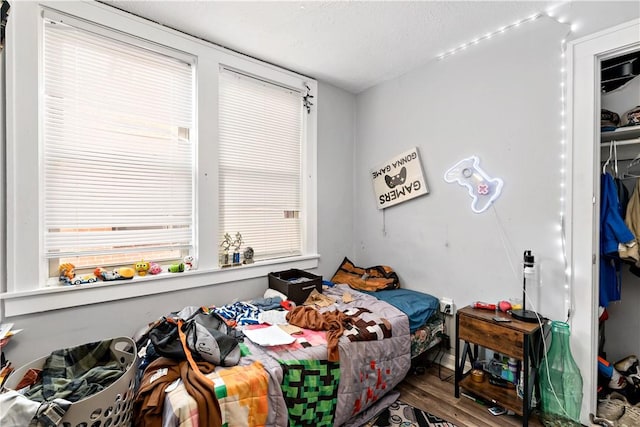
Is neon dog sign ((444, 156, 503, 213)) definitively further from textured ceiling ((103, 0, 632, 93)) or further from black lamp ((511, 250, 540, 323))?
textured ceiling ((103, 0, 632, 93))

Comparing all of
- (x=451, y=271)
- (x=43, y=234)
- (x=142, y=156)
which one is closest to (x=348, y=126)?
(x=451, y=271)

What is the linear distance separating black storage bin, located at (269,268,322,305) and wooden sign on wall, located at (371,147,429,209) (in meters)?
1.08

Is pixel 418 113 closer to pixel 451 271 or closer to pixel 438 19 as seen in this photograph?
pixel 438 19

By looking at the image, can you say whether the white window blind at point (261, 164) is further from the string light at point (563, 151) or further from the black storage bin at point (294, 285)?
the string light at point (563, 151)

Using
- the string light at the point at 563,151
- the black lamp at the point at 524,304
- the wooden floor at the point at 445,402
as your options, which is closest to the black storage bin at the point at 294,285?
the wooden floor at the point at 445,402

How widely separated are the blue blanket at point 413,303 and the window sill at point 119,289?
3.46 feet

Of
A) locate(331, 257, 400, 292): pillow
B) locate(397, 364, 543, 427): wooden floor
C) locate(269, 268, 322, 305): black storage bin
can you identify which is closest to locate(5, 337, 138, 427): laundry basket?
locate(269, 268, 322, 305): black storage bin

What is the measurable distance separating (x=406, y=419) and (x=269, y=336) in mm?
1049

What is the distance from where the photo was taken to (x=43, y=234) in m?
1.78

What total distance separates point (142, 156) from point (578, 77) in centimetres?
295

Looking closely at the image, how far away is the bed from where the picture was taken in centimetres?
140

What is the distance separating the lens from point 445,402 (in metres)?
2.09

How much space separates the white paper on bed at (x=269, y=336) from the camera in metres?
1.74

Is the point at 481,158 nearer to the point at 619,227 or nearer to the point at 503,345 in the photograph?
the point at 619,227
